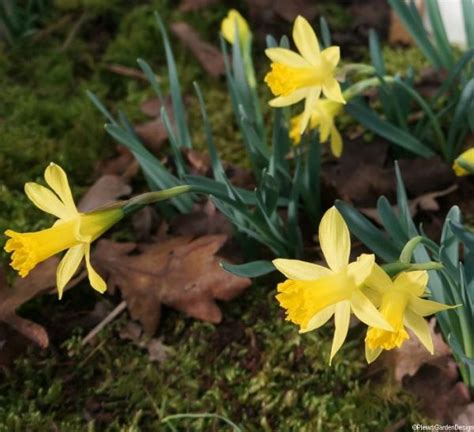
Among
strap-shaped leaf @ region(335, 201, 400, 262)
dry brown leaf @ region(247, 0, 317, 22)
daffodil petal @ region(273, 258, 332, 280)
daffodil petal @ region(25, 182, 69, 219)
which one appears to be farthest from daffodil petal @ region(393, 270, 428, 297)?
dry brown leaf @ region(247, 0, 317, 22)

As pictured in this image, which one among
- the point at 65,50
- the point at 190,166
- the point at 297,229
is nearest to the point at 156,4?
the point at 65,50

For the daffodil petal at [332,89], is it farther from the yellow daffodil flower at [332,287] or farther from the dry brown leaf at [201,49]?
the dry brown leaf at [201,49]

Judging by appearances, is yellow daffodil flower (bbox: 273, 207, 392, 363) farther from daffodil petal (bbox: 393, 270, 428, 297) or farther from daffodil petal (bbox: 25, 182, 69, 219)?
daffodil petal (bbox: 25, 182, 69, 219)

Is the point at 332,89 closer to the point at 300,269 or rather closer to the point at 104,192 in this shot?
the point at 300,269

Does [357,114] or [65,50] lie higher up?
[65,50]

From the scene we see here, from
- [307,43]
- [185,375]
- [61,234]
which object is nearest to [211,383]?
[185,375]

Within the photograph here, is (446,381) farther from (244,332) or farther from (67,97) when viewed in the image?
(67,97)

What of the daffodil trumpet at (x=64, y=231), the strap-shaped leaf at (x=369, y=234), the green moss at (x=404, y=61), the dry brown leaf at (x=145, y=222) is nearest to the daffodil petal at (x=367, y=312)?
the strap-shaped leaf at (x=369, y=234)

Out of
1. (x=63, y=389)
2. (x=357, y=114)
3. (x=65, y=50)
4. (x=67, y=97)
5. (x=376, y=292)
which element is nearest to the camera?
(x=376, y=292)
